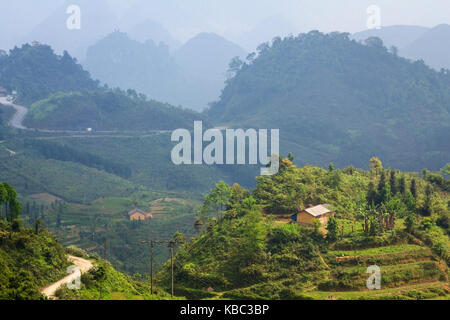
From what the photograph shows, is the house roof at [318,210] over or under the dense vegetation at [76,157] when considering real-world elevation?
under

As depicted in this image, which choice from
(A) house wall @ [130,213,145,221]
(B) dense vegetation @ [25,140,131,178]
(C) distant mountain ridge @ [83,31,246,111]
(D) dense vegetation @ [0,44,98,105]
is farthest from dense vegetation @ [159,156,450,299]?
(C) distant mountain ridge @ [83,31,246,111]

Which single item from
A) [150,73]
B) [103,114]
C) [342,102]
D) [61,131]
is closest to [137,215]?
[61,131]

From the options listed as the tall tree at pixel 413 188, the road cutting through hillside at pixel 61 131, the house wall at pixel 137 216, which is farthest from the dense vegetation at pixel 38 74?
the tall tree at pixel 413 188

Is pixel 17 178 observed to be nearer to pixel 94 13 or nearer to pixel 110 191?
pixel 110 191

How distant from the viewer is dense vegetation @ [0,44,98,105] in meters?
86.8

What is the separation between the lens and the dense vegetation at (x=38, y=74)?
285 ft

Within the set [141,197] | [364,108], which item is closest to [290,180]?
[141,197]

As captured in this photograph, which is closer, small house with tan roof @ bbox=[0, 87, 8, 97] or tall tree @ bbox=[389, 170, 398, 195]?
tall tree @ bbox=[389, 170, 398, 195]

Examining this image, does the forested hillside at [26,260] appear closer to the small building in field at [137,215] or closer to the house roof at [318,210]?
the house roof at [318,210]

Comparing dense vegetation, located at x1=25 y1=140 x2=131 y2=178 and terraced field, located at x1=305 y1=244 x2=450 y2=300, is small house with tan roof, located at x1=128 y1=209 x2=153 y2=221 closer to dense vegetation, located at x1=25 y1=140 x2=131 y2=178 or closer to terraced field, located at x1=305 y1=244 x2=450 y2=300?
dense vegetation, located at x1=25 y1=140 x2=131 y2=178

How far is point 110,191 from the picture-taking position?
54.7m

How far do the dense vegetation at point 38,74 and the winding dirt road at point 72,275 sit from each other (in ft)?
225

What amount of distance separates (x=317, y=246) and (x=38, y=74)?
82816mm

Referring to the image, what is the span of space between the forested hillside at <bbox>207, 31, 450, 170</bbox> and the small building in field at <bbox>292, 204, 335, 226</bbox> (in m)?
50.1
